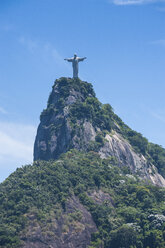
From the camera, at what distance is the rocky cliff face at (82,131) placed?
121m

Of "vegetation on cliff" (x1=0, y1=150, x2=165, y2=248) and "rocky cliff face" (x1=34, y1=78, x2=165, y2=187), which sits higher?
"rocky cliff face" (x1=34, y1=78, x2=165, y2=187)

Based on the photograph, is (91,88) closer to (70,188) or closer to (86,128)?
(86,128)

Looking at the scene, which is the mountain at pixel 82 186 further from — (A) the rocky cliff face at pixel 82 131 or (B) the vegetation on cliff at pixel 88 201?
(B) the vegetation on cliff at pixel 88 201

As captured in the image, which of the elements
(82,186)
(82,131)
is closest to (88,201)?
(82,186)

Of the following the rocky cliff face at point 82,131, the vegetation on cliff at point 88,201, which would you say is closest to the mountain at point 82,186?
the rocky cliff face at point 82,131

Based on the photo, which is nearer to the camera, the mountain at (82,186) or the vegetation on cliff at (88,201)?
the mountain at (82,186)

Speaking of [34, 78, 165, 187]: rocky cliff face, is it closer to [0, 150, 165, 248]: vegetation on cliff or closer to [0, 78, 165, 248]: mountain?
[0, 78, 165, 248]: mountain

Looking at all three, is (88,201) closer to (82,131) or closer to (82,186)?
(82,186)

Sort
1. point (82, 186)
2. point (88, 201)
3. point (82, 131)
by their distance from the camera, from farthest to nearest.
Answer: point (82, 131)
point (82, 186)
point (88, 201)

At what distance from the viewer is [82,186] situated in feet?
304

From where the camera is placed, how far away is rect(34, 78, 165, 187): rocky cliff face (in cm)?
12125

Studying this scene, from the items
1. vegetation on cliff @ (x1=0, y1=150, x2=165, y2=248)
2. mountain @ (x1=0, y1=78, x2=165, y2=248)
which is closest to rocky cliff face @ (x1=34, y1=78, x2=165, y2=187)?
mountain @ (x1=0, y1=78, x2=165, y2=248)

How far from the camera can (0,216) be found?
78125mm

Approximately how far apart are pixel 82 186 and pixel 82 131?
3160cm
